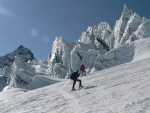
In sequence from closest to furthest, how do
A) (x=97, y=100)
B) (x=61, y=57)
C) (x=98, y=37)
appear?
(x=97, y=100) → (x=61, y=57) → (x=98, y=37)

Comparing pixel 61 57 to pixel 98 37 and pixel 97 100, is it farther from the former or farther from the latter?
pixel 97 100

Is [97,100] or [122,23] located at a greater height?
[122,23]

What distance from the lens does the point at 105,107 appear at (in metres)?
20.3

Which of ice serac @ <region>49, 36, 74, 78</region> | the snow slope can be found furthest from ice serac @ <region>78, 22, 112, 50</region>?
the snow slope

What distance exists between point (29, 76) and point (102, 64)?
16.0 metres

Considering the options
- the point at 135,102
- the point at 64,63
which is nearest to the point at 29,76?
the point at 64,63

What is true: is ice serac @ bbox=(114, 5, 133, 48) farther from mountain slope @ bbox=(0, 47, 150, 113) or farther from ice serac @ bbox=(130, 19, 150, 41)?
mountain slope @ bbox=(0, 47, 150, 113)

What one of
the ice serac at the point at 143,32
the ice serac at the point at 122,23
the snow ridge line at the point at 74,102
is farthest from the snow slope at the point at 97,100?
the ice serac at the point at 122,23

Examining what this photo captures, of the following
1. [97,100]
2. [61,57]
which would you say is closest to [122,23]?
[61,57]

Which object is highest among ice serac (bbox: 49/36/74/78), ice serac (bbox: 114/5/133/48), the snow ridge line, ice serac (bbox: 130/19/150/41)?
ice serac (bbox: 114/5/133/48)

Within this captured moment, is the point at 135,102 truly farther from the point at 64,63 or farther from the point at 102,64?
the point at 64,63

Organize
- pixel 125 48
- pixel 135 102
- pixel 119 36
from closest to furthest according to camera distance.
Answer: pixel 135 102
pixel 125 48
pixel 119 36

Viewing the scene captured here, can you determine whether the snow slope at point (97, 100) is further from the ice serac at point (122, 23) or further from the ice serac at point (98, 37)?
the ice serac at point (122, 23)

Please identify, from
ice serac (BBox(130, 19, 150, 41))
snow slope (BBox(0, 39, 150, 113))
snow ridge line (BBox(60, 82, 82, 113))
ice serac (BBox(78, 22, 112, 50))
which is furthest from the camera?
ice serac (BBox(78, 22, 112, 50))
